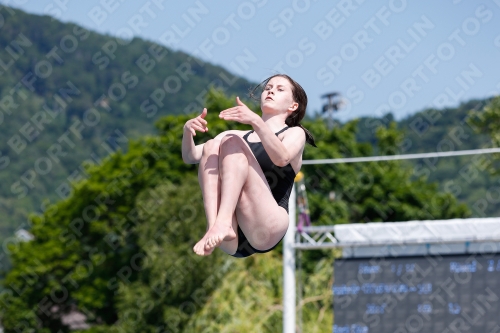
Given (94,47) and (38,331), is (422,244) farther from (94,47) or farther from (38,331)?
(94,47)

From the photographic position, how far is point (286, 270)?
47.5 feet

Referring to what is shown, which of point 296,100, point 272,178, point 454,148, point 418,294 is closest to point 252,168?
point 272,178

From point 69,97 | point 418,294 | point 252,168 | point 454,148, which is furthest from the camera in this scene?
point 69,97

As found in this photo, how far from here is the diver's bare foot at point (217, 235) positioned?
4898mm

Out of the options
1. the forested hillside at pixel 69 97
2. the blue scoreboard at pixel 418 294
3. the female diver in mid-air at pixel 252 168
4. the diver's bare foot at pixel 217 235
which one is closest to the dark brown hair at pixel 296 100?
the female diver in mid-air at pixel 252 168

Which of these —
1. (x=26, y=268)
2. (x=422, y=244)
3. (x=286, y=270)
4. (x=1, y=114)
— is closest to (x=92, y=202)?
(x=26, y=268)

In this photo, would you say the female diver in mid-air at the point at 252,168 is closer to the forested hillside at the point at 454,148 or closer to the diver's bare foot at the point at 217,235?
the diver's bare foot at the point at 217,235

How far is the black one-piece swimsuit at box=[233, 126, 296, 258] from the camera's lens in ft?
17.1

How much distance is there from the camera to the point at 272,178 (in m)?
5.39

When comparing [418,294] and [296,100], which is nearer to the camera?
[296,100]

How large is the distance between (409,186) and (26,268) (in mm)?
14016

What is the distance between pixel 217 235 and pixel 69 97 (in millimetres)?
108831

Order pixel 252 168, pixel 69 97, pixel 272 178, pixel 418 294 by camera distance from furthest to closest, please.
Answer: pixel 69 97 → pixel 418 294 → pixel 272 178 → pixel 252 168

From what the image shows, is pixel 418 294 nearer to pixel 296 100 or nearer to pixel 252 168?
pixel 296 100
